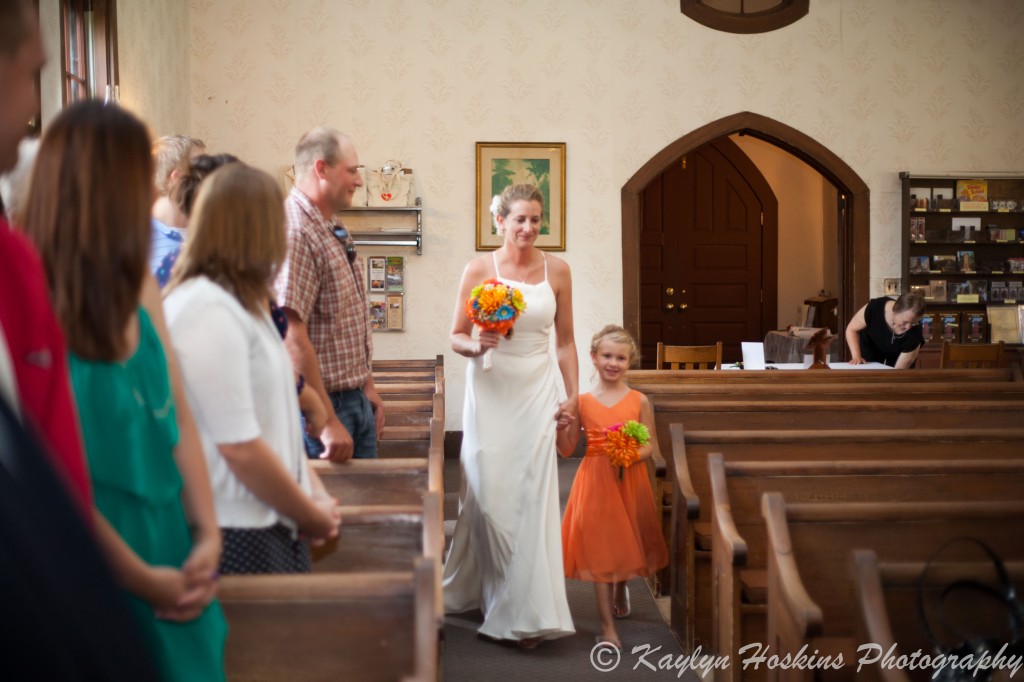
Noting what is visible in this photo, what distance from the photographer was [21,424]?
0.54 m

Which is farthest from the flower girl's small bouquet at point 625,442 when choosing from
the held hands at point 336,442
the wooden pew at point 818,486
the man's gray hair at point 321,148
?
the man's gray hair at point 321,148

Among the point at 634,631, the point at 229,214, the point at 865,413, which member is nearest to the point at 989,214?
the point at 865,413

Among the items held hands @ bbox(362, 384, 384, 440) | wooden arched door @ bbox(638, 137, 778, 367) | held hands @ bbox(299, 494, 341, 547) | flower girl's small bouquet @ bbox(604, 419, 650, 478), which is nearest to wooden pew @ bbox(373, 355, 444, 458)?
held hands @ bbox(362, 384, 384, 440)

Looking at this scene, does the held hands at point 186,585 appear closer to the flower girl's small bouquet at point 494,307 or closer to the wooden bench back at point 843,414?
the flower girl's small bouquet at point 494,307

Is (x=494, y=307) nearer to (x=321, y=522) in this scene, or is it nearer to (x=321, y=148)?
(x=321, y=148)

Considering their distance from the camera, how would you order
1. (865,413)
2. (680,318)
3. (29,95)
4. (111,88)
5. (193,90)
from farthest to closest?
(680,318)
(193,90)
(111,88)
(865,413)
(29,95)

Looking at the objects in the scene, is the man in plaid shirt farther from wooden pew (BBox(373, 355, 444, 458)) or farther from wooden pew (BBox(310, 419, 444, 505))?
wooden pew (BBox(373, 355, 444, 458))

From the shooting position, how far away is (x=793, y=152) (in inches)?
357

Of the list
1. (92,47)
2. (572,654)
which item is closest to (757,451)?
(572,654)

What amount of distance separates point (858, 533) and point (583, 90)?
662 cm

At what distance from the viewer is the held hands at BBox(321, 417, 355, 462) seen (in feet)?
9.16

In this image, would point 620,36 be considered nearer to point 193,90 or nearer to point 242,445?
point 193,90

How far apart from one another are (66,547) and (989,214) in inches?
393

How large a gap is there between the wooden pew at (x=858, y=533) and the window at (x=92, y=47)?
16.9 ft
